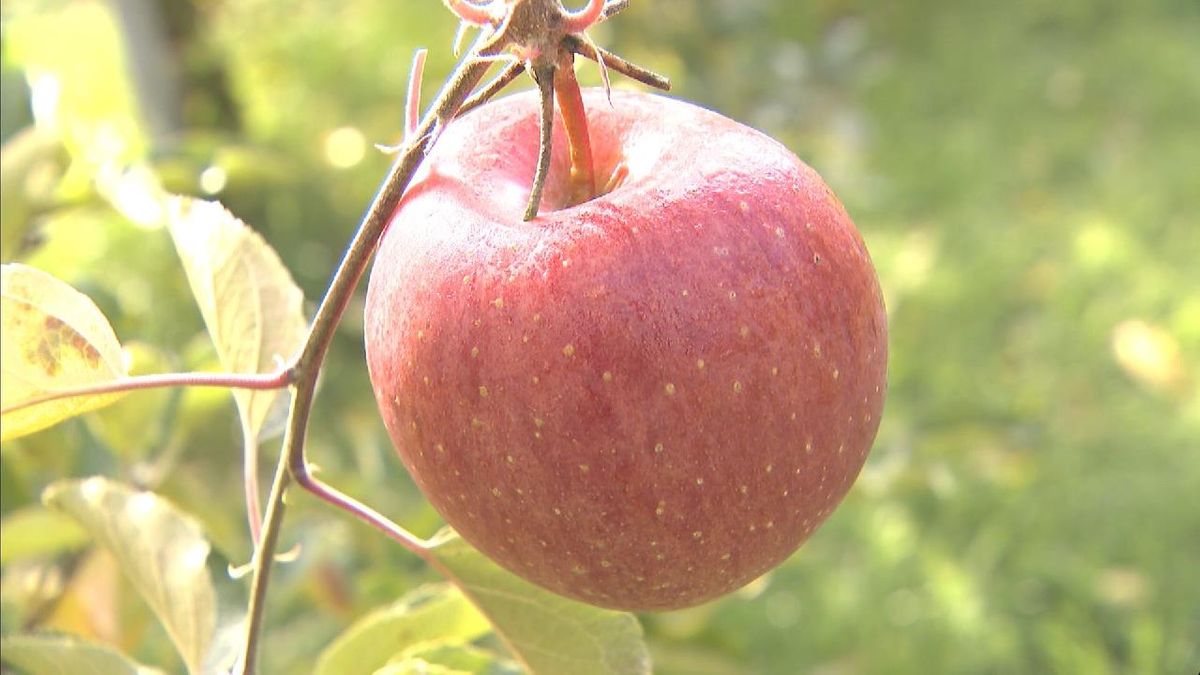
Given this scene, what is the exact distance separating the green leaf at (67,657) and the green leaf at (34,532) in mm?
181

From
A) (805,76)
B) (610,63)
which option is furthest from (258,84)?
(610,63)

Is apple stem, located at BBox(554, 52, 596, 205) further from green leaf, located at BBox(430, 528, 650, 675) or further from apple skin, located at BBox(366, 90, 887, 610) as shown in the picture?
green leaf, located at BBox(430, 528, 650, 675)

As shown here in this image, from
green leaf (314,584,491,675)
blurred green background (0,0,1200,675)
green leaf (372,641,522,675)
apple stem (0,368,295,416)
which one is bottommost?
blurred green background (0,0,1200,675)

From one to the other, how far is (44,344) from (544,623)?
28cm

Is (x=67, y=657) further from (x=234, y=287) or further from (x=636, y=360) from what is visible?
(x=636, y=360)

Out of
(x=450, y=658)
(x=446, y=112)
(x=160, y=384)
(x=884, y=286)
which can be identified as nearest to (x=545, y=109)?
(x=446, y=112)

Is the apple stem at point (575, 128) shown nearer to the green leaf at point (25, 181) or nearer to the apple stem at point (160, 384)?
the apple stem at point (160, 384)

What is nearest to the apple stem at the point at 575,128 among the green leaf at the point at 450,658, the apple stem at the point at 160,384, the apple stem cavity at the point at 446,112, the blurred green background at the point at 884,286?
the apple stem cavity at the point at 446,112

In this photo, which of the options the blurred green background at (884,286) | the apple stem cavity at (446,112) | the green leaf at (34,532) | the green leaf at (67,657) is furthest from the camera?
the blurred green background at (884,286)

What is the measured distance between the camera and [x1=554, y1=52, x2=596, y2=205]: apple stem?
0.53 metres

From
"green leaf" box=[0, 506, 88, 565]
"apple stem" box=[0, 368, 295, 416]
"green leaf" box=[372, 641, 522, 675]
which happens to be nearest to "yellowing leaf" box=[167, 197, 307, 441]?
"apple stem" box=[0, 368, 295, 416]

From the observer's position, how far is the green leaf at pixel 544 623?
2.21 ft

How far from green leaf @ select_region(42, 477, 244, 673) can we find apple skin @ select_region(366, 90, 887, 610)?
0.21m

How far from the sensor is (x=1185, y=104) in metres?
2.95
